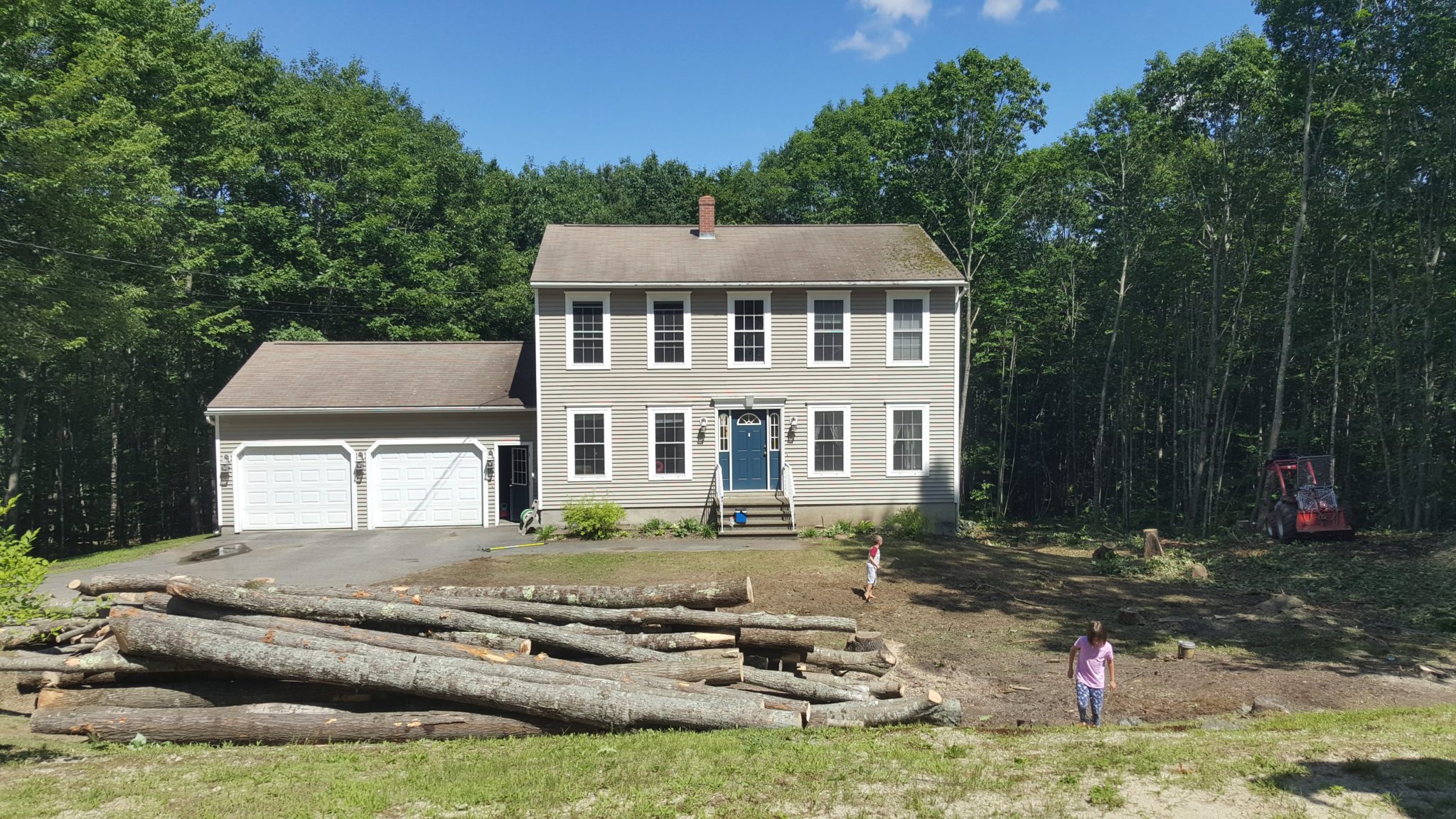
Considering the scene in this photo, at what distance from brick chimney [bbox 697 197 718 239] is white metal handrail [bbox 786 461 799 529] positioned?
24.3ft

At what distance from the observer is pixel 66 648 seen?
371 inches

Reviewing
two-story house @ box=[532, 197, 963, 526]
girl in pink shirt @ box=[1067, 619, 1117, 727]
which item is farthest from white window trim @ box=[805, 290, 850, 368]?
girl in pink shirt @ box=[1067, 619, 1117, 727]

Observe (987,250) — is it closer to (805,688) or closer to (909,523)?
(909,523)

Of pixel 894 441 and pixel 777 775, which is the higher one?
pixel 894 441

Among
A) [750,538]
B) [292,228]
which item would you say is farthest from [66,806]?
[292,228]

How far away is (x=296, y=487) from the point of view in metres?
20.8

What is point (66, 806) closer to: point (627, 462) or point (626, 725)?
point (626, 725)

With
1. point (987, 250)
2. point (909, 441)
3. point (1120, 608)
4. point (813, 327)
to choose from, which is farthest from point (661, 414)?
point (987, 250)

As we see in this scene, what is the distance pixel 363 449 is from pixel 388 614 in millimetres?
13101

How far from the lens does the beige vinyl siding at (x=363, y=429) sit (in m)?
20.6

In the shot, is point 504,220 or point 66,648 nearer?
point 66,648

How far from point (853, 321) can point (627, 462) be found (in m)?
7.13

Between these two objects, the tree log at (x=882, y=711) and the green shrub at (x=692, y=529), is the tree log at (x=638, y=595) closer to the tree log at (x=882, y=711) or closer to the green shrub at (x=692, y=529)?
the tree log at (x=882, y=711)

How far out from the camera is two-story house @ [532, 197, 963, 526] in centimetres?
2069
